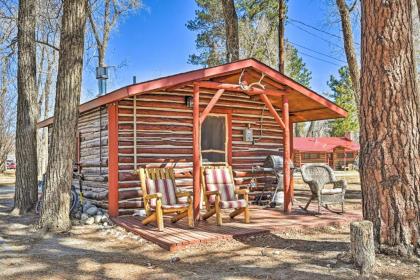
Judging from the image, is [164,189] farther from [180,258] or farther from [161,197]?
[180,258]

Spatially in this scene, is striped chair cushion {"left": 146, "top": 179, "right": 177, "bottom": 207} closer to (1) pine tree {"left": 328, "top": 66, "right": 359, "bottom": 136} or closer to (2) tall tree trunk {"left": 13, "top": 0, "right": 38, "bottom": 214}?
(2) tall tree trunk {"left": 13, "top": 0, "right": 38, "bottom": 214}

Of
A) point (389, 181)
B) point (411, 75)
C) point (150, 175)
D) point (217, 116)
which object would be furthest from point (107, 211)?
point (411, 75)

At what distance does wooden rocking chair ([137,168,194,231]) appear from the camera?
19.3ft

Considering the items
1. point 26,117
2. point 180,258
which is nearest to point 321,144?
point 26,117

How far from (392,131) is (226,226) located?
9.45ft

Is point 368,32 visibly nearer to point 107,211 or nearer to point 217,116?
point 217,116

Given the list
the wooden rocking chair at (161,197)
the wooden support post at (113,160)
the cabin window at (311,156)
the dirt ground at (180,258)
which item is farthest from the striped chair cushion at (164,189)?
the cabin window at (311,156)

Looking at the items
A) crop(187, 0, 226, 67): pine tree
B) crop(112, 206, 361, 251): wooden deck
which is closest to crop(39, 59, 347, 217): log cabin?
crop(112, 206, 361, 251): wooden deck

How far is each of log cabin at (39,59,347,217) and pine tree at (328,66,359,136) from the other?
2345 centimetres

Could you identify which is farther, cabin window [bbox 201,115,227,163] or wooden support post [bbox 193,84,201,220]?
cabin window [bbox 201,115,227,163]

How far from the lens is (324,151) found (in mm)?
30172

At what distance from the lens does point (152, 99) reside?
7691 millimetres

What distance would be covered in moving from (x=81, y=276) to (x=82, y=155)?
17.6ft

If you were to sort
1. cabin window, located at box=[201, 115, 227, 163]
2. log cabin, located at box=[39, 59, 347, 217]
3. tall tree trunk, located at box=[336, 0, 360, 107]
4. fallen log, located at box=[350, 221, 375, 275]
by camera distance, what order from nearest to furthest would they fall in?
1. fallen log, located at box=[350, 221, 375, 275]
2. log cabin, located at box=[39, 59, 347, 217]
3. cabin window, located at box=[201, 115, 227, 163]
4. tall tree trunk, located at box=[336, 0, 360, 107]
